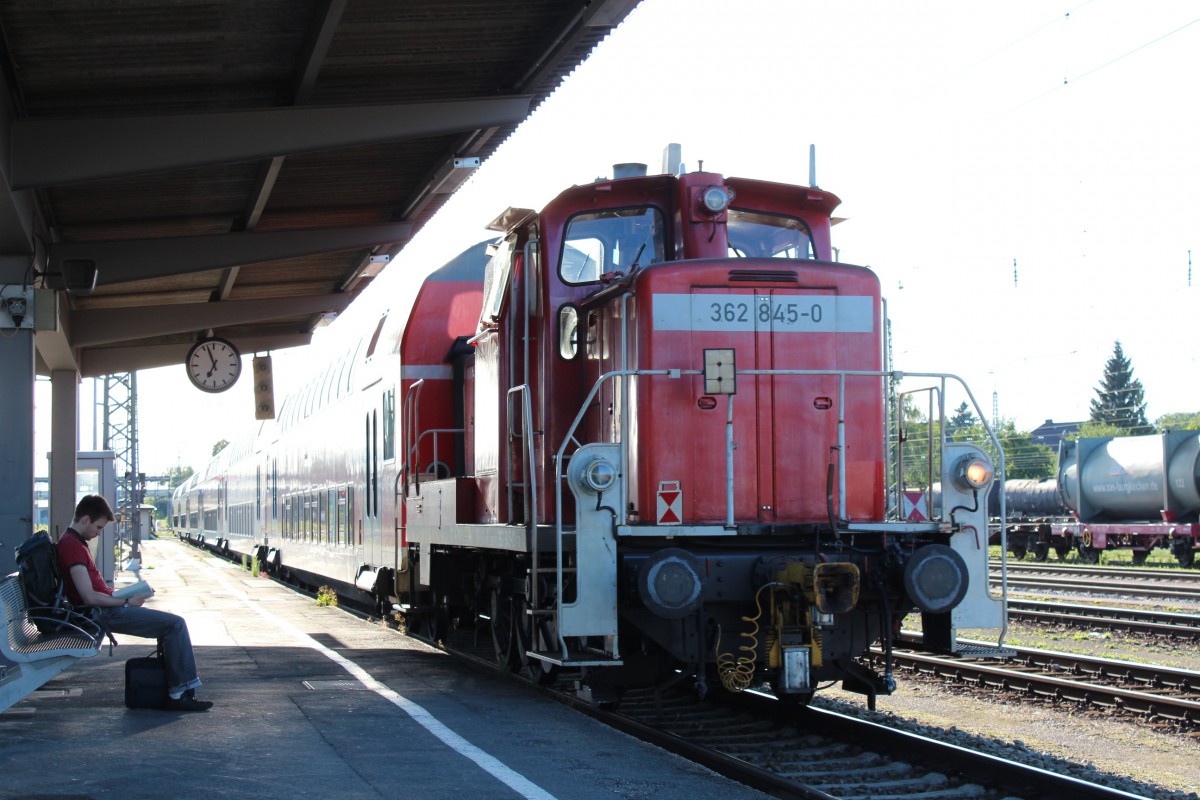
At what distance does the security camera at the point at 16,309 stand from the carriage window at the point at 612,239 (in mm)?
4372

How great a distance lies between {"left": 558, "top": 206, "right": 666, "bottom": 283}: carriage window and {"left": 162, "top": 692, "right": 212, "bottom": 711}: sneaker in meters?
3.74

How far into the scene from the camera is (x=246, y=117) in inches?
372

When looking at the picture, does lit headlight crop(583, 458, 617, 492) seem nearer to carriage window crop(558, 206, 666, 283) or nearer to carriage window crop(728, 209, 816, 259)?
carriage window crop(558, 206, 666, 283)

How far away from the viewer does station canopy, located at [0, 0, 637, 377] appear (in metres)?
8.13

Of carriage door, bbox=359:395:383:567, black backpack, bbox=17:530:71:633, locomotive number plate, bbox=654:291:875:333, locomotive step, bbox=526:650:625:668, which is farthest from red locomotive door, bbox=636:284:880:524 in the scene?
carriage door, bbox=359:395:383:567

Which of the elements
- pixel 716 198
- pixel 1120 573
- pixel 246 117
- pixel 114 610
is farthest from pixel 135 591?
pixel 1120 573

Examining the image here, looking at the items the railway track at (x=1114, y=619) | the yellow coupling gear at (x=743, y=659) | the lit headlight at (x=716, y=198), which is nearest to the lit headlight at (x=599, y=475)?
the yellow coupling gear at (x=743, y=659)

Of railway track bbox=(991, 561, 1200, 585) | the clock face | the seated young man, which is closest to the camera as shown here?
the seated young man

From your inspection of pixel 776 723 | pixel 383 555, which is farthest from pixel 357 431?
pixel 776 723

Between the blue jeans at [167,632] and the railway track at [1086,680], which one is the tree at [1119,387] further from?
the blue jeans at [167,632]

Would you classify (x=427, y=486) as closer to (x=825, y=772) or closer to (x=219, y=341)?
(x=825, y=772)

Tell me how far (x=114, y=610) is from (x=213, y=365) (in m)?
8.85

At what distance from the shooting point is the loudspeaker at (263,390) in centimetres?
1911

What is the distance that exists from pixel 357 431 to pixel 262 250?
112 inches
